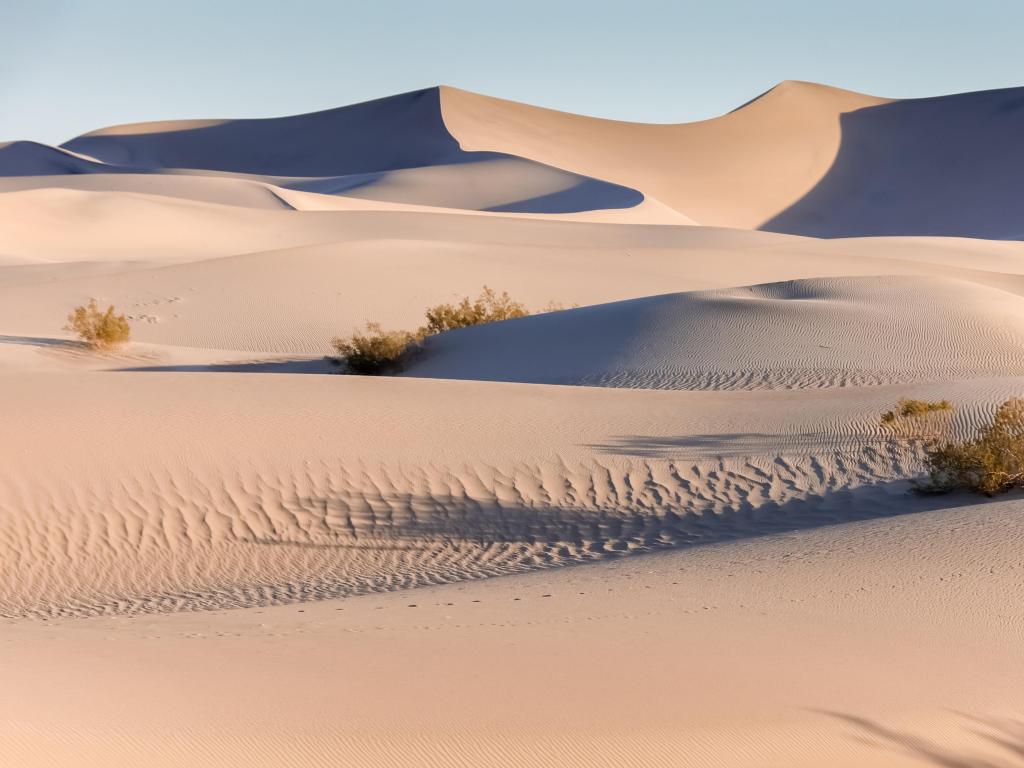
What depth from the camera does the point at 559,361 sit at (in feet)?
55.8

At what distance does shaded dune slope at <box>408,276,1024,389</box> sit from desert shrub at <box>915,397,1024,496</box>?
5574 mm

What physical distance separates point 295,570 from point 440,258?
18118 millimetres

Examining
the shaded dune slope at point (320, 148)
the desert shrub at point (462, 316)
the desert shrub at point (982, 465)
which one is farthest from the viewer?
the shaded dune slope at point (320, 148)

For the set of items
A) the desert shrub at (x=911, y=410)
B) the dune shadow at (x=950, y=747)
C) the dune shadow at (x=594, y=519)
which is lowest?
the dune shadow at (x=594, y=519)

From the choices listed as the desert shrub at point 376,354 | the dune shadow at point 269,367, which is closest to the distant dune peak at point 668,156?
the dune shadow at point 269,367

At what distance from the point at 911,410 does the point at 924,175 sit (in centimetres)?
7917

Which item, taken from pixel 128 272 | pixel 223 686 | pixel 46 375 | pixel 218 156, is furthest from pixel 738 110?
pixel 223 686

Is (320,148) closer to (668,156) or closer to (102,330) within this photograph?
(668,156)

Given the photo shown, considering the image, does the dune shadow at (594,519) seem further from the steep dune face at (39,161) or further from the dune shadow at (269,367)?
the steep dune face at (39,161)

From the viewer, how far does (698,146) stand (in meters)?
89.1

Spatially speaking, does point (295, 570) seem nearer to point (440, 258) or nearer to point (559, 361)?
point (559, 361)

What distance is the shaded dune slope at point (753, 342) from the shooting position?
52.6 feet

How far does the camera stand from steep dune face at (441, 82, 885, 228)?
269 feet

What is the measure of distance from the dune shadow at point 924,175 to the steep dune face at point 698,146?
5.32 ft
